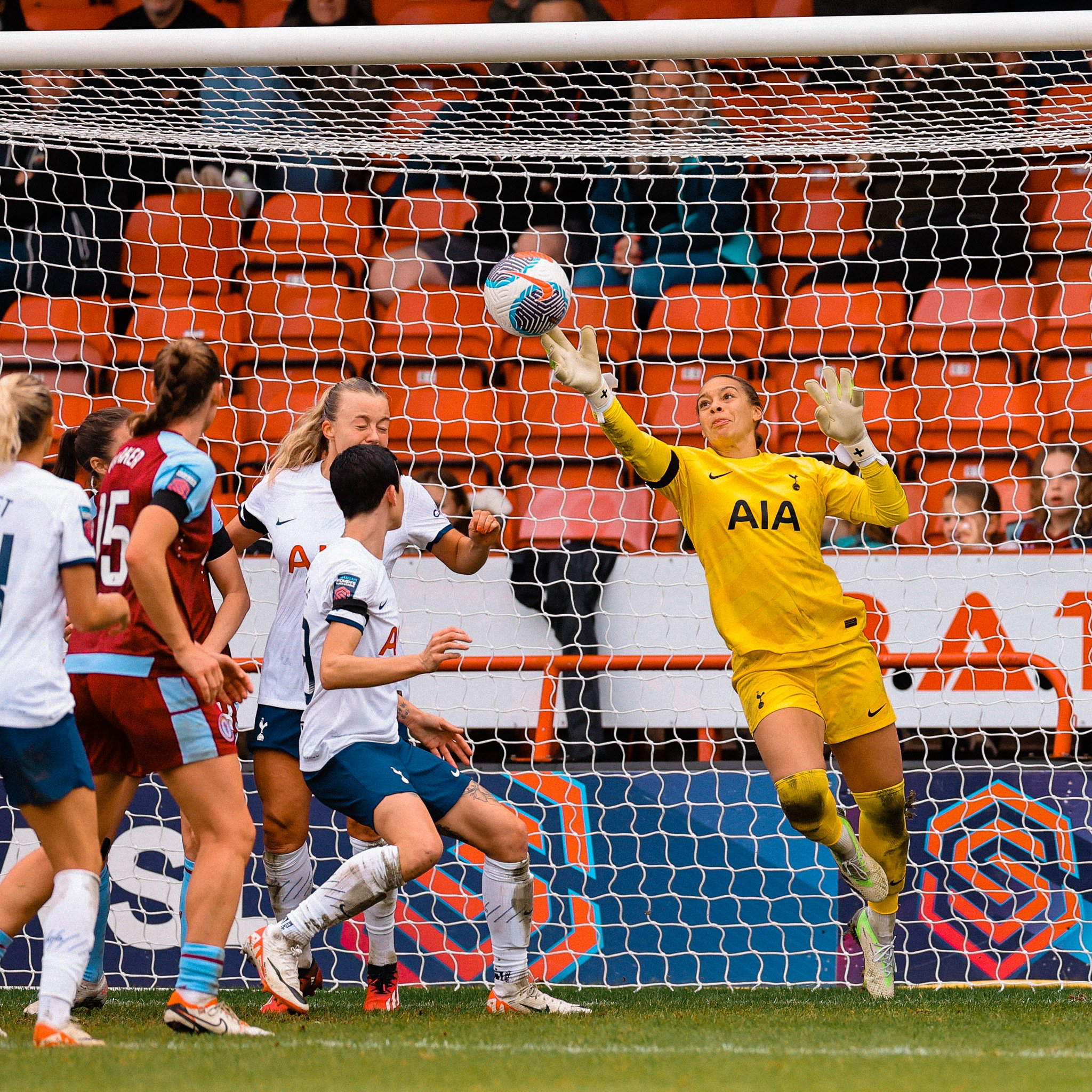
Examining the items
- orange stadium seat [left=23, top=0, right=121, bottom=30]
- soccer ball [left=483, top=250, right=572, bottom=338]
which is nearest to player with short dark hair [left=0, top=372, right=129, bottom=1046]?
soccer ball [left=483, top=250, right=572, bottom=338]

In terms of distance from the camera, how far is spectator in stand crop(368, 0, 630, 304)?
23.9 ft

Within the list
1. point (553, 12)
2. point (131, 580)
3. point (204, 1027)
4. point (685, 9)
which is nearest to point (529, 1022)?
point (204, 1027)

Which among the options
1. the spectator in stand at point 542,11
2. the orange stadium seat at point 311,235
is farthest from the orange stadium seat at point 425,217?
the spectator in stand at point 542,11

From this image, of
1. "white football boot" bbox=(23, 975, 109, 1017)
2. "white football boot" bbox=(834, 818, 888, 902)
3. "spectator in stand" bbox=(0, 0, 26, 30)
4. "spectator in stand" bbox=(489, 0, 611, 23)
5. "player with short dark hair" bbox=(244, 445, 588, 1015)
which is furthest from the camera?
"spectator in stand" bbox=(0, 0, 26, 30)

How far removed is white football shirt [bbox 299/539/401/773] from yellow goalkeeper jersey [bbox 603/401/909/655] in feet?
3.78

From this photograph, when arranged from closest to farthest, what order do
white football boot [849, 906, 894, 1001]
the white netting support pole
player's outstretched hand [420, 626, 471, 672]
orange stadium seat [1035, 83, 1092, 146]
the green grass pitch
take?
the green grass pitch → player's outstretched hand [420, 626, 471, 672] → white football boot [849, 906, 894, 1001] → the white netting support pole → orange stadium seat [1035, 83, 1092, 146]

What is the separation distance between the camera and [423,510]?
4.84 metres

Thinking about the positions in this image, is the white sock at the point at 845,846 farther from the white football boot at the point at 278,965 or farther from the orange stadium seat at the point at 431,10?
the orange stadium seat at the point at 431,10

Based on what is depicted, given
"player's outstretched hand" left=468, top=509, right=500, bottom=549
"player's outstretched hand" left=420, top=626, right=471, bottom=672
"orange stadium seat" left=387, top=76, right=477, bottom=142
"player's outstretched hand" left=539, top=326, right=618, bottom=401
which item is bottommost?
"player's outstretched hand" left=420, top=626, right=471, bottom=672

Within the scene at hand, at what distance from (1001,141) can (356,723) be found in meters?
3.99

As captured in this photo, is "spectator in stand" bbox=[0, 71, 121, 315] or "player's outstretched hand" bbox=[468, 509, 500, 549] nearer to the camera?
"player's outstretched hand" bbox=[468, 509, 500, 549]

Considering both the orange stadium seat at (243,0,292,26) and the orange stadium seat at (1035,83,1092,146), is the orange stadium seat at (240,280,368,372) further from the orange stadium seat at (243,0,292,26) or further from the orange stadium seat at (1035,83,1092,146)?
the orange stadium seat at (1035,83,1092,146)

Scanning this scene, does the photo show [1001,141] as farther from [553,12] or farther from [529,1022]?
[529,1022]

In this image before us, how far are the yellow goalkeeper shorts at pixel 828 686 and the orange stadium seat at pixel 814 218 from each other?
3445 mm
